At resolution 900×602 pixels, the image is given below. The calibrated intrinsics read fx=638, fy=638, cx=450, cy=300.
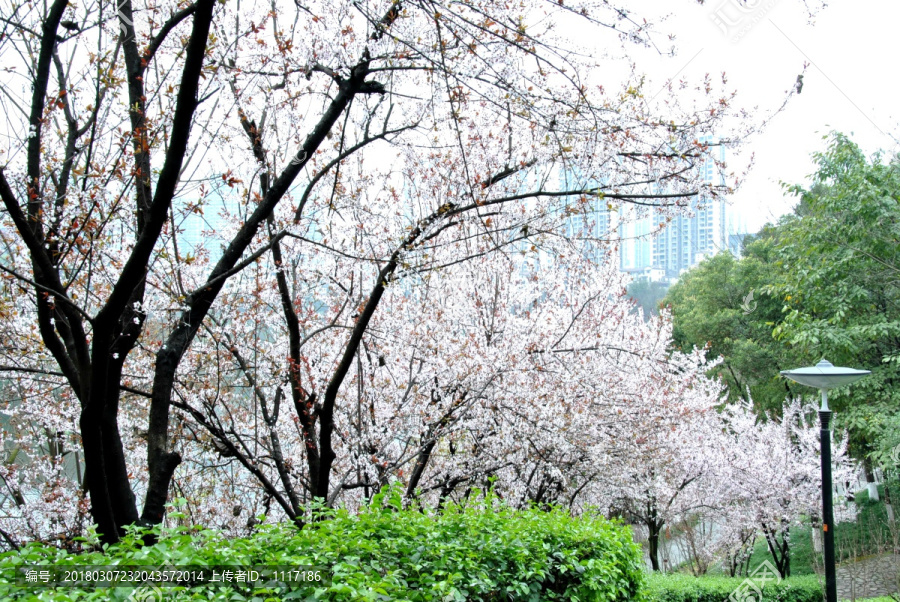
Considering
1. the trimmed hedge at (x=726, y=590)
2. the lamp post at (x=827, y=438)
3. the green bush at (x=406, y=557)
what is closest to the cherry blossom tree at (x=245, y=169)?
the green bush at (x=406, y=557)

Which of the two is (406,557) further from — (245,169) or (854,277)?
(854,277)

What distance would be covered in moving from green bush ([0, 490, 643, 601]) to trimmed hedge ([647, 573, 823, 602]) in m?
5.88

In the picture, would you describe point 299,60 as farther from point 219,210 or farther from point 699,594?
point 699,594

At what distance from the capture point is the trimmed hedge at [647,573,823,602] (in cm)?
888

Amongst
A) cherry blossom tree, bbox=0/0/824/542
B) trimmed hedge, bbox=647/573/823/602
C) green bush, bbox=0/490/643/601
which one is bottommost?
trimmed hedge, bbox=647/573/823/602

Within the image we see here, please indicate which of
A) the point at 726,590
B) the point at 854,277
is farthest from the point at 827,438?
the point at 854,277

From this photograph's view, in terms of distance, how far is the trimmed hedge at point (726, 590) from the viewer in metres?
8.88

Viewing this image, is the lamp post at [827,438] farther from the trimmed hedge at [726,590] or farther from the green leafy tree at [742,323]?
the green leafy tree at [742,323]

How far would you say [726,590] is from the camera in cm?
930

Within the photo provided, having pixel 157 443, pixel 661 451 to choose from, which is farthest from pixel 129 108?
pixel 661 451

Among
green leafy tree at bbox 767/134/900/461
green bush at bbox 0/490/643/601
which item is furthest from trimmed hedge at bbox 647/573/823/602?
green bush at bbox 0/490/643/601

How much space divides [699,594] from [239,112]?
8731mm

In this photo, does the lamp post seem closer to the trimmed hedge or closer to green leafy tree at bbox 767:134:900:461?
the trimmed hedge

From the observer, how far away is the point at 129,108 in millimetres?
3648
